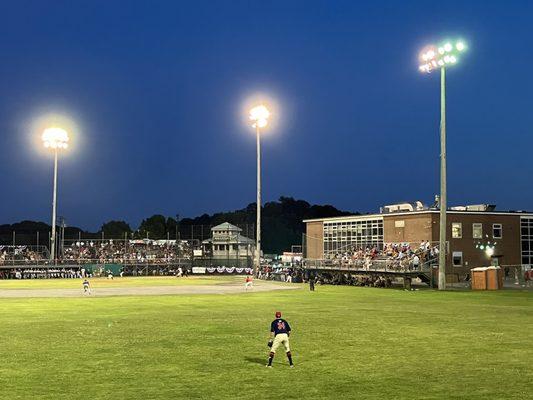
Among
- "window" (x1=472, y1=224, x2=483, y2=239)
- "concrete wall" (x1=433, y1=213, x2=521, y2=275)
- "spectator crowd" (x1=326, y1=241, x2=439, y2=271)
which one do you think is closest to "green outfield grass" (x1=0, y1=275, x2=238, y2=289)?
"spectator crowd" (x1=326, y1=241, x2=439, y2=271)

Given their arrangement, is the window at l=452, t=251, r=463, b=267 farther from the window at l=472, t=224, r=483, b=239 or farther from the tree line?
the tree line

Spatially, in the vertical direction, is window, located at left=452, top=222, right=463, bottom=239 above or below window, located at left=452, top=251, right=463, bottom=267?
above

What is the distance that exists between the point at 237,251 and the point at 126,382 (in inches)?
3330

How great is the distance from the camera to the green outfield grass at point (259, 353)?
45.3ft

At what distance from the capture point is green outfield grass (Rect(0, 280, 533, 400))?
13820mm

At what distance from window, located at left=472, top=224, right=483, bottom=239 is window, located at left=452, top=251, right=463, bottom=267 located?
9.21 feet

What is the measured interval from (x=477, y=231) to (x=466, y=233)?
1.54 metres

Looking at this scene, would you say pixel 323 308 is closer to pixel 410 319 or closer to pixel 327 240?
pixel 410 319

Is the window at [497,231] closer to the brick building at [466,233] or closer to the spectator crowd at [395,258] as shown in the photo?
the brick building at [466,233]

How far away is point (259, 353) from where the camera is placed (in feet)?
61.4

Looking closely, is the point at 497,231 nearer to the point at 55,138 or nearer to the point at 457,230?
the point at 457,230

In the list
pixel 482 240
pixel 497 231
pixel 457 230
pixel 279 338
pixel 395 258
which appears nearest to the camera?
pixel 279 338

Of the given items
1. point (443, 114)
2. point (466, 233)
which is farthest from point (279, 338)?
point (466, 233)

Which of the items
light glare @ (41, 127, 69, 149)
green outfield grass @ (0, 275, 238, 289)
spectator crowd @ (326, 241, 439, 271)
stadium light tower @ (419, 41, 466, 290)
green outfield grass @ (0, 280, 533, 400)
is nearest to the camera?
green outfield grass @ (0, 280, 533, 400)
